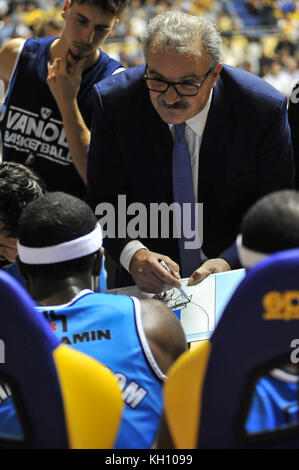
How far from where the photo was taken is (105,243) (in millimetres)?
2654

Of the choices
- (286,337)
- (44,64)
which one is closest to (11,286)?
(286,337)

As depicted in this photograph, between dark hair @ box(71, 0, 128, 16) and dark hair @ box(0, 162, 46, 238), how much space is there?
2.50 feet

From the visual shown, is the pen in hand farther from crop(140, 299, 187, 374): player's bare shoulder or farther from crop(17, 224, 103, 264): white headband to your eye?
crop(17, 224, 103, 264): white headband

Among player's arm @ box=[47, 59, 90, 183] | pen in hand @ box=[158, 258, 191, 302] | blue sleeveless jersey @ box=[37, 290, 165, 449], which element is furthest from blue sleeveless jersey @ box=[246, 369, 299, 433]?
player's arm @ box=[47, 59, 90, 183]

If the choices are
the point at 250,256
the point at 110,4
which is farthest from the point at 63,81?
the point at 250,256

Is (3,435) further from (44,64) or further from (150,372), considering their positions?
(44,64)

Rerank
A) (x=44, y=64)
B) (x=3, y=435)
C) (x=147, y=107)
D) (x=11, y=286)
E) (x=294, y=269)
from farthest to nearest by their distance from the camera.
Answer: (x=44, y=64) → (x=147, y=107) → (x=3, y=435) → (x=11, y=286) → (x=294, y=269)

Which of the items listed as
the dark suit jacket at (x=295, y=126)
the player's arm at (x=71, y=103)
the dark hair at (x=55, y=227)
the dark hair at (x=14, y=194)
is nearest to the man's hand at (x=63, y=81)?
the player's arm at (x=71, y=103)

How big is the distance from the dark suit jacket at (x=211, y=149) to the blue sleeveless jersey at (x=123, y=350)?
3.05ft

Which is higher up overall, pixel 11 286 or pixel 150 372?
pixel 11 286

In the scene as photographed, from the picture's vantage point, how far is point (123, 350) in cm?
154

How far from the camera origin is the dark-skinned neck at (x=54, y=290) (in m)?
1.62

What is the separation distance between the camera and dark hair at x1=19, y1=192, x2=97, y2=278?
5.22 ft

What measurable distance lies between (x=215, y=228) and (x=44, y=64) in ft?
3.48
